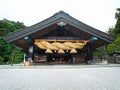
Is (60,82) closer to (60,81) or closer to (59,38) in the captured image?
(60,81)

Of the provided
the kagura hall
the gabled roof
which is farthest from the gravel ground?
the kagura hall

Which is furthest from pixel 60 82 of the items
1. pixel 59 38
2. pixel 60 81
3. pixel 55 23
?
pixel 59 38

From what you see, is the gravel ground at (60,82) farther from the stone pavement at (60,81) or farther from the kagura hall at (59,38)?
the kagura hall at (59,38)

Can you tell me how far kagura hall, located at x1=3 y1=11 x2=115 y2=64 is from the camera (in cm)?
1154

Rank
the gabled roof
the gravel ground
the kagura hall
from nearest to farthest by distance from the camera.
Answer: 1. the gravel ground
2. the gabled roof
3. the kagura hall

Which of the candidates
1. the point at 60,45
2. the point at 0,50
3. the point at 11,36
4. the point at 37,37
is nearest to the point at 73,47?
the point at 60,45

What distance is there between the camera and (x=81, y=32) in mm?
12375

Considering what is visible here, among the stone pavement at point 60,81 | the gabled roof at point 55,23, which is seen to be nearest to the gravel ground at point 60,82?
the stone pavement at point 60,81

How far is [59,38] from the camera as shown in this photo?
13.0 metres

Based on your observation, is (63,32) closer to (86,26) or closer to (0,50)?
(86,26)

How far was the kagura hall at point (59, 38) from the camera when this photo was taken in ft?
37.9

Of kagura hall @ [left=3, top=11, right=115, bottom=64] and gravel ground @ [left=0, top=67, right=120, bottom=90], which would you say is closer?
gravel ground @ [left=0, top=67, right=120, bottom=90]

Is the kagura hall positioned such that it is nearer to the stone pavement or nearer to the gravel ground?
the stone pavement

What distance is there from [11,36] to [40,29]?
1857 millimetres
